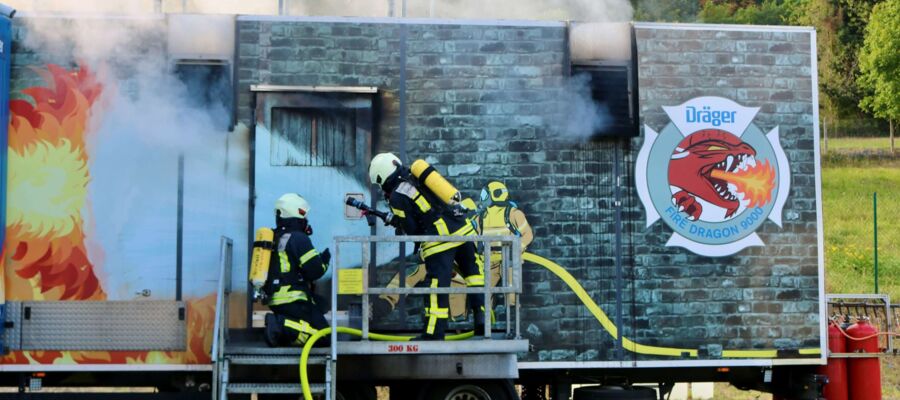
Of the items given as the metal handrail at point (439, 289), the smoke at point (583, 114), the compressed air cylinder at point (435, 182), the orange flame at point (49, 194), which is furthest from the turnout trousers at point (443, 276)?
the orange flame at point (49, 194)

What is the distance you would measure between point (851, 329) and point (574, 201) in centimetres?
281

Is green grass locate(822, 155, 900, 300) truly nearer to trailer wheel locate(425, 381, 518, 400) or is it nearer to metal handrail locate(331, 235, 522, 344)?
trailer wheel locate(425, 381, 518, 400)

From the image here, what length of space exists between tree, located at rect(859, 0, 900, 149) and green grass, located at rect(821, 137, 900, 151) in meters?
1.18

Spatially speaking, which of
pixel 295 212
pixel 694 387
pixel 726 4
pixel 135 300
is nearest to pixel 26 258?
pixel 135 300

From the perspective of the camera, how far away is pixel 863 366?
9.66m

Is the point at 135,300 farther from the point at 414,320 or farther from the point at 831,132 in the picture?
the point at 831,132

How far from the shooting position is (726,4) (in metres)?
44.6

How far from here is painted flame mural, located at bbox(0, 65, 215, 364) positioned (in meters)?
9.06

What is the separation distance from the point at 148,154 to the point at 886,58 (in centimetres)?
2984

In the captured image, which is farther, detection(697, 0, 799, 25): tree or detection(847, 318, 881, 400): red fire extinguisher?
detection(697, 0, 799, 25): tree

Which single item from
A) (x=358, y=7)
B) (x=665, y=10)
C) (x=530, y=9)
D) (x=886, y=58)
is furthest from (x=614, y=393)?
(x=665, y=10)

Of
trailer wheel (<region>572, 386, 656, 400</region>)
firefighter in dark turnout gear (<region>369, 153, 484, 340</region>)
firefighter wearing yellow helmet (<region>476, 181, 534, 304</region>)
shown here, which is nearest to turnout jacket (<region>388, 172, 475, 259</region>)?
firefighter in dark turnout gear (<region>369, 153, 484, 340</region>)

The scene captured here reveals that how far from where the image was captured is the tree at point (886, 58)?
33.6 meters

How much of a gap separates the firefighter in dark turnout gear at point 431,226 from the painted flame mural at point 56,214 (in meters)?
1.81
